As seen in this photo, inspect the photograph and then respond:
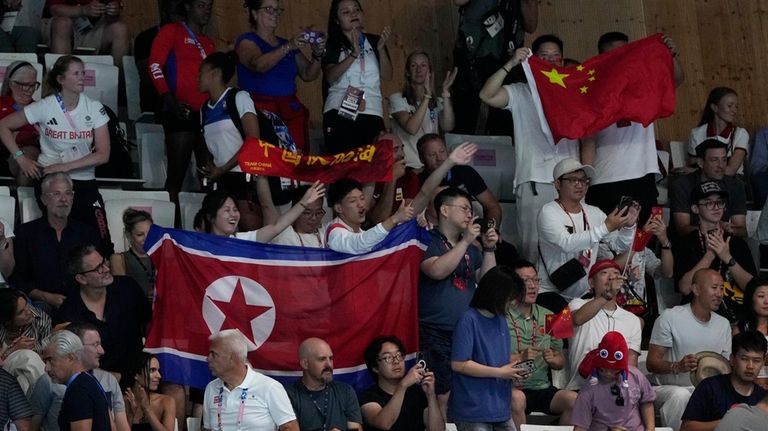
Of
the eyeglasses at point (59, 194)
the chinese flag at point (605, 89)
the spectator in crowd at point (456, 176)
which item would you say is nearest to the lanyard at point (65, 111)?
the eyeglasses at point (59, 194)

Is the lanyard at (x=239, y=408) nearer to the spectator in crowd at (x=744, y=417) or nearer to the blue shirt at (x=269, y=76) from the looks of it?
the spectator in crowd at (x=744, y=417)

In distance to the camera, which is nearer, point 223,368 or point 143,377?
point 223,368

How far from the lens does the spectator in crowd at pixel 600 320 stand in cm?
1072

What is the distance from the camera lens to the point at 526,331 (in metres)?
10.6

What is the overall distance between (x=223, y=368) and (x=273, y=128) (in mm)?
3040

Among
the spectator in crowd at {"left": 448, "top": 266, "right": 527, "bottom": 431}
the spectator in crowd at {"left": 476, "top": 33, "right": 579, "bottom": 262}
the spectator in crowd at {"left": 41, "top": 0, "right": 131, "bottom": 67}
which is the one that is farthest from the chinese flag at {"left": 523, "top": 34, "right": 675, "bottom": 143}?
the spectator in crowd at {"left": 41, "top": 0, "right": 131, "bottom": 67}

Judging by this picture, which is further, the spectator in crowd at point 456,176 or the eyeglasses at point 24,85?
the spectator in crowd at point 456,176

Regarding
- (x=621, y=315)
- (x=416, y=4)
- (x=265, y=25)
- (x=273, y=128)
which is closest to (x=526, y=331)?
(x=621, y=315)

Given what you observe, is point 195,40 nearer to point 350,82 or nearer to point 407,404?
point 350,82

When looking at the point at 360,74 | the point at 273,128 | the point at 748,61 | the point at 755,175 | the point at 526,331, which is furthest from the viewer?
the point at 748,61

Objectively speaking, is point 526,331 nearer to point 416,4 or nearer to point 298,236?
point 298,236

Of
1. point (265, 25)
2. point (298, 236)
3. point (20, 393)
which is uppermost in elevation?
point (265, 25)

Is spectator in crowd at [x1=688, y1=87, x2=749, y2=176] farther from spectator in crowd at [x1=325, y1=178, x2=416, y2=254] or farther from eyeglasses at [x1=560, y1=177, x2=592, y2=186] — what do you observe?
spectator in crowd at [x1=325, y1=178, x2=416, y2=254]

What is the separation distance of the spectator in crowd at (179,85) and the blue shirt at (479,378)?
9.95 ft
